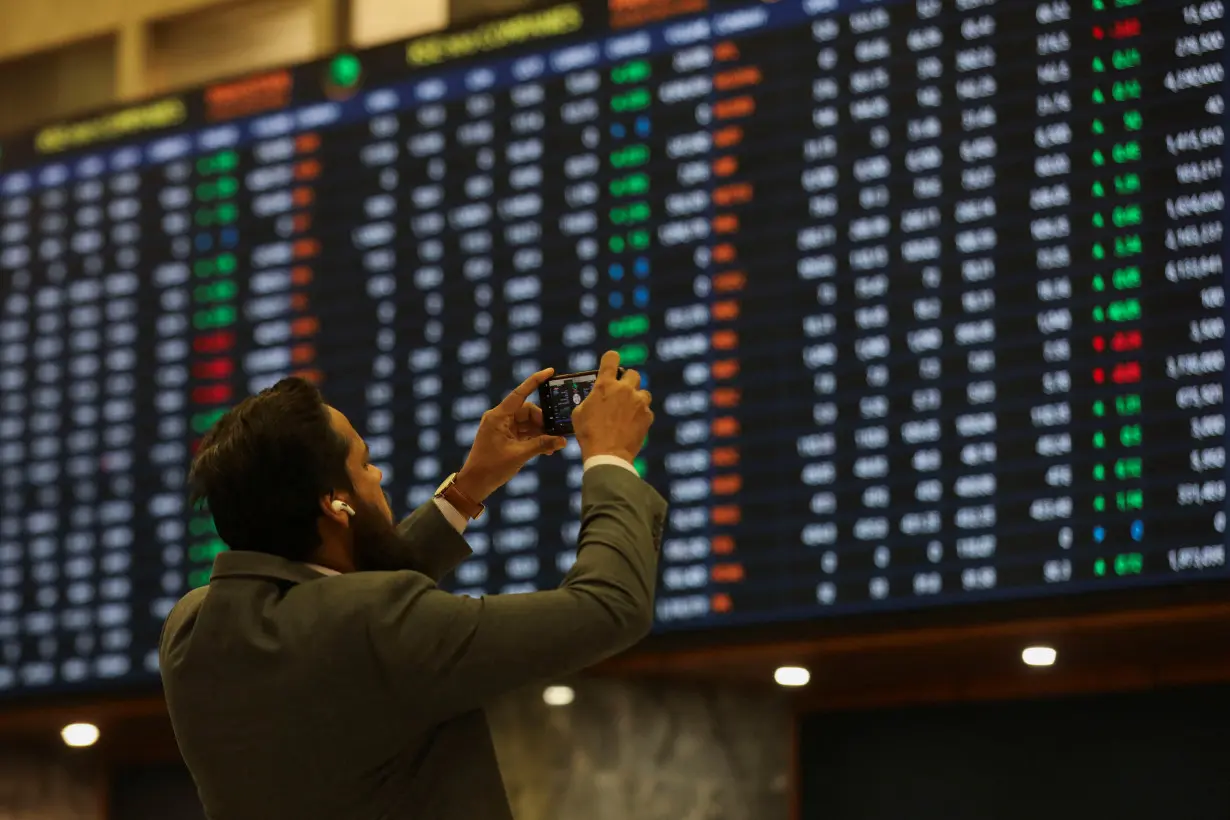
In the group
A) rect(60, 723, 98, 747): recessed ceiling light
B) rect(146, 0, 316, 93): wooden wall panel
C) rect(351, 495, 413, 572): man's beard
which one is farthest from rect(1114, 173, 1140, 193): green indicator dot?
rect(60, 723, 98, 747): recessed ceiling light

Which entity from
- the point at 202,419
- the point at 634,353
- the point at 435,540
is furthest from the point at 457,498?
the point at 202,419

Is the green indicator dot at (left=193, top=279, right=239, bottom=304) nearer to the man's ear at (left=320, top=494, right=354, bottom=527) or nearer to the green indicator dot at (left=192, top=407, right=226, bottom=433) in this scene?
the green indicator dot at (left=192, top=407, right=226, bottom=433)

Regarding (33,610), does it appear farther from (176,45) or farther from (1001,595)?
(1001,595)

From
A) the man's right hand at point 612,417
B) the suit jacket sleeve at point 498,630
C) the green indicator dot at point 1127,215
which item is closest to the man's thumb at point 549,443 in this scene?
the man's right hand at point 612,417

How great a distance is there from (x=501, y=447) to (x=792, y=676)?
6.61 ft

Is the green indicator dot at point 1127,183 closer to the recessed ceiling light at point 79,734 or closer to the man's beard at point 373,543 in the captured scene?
the man's beard at point 373,543

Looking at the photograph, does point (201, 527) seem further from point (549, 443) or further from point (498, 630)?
point (498, 630)

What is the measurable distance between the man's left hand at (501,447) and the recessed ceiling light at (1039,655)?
1.82 meters

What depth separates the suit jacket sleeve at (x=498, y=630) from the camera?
1.34 meters

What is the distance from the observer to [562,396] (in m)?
1.81

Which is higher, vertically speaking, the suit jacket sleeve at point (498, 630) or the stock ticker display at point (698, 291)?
the stock ticker display at point (698, 291)

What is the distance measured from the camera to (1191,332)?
3166 mm

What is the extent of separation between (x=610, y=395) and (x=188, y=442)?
2931 millimetres

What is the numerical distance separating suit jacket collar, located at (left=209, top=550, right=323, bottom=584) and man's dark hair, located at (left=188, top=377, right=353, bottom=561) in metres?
0.02
